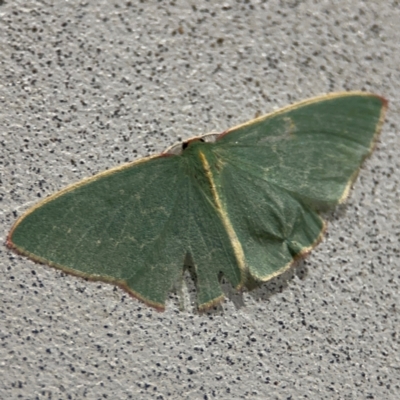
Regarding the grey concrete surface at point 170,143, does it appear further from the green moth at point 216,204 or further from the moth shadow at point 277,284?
the green moth at point 216,204

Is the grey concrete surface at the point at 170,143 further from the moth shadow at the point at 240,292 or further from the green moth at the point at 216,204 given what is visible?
the green moth at the point at 216,204

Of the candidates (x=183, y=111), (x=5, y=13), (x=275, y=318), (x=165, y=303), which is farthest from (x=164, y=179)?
(x=5, y=13)

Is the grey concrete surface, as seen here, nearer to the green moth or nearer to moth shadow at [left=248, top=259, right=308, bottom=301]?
moth shadow at [left=248, top=259, right=308, bottom=301]

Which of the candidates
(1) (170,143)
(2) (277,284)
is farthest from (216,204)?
(2) (277,284)

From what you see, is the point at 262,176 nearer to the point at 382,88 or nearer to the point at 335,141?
the point at 335,141

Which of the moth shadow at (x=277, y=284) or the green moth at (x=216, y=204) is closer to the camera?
the green moth at (x=216, y=204)

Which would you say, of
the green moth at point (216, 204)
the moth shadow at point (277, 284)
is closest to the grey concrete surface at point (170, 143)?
the moth shadow at point (277, 284)

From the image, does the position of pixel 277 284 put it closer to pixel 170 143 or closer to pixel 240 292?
pixel 240 292

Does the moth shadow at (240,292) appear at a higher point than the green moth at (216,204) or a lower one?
lower
